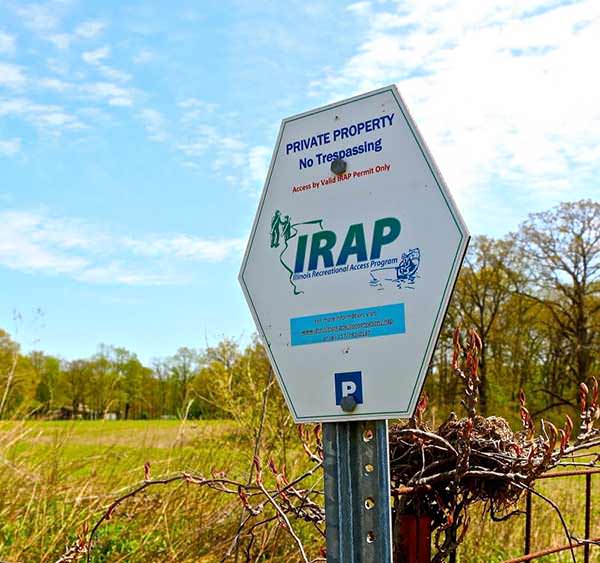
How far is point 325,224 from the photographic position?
1.65 meters

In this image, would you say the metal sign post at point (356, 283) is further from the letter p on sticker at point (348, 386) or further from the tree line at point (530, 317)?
the tree line at point (530, 317)

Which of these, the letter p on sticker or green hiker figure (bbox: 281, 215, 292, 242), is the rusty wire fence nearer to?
the letter p on sticker

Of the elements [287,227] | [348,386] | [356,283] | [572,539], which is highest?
[287,227]

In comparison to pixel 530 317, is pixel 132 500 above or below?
below

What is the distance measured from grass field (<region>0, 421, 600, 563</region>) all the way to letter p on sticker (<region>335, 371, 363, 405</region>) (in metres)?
2.21

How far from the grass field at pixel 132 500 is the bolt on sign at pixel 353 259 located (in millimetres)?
2149

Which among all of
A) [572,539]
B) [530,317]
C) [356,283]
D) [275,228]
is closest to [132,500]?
[572,539]

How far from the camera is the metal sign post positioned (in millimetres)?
1508

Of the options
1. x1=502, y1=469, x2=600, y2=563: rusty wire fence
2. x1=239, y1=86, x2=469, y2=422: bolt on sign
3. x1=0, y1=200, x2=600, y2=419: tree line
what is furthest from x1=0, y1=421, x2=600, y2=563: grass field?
x1=0, y1=200, x2=600, y2=419: tree line

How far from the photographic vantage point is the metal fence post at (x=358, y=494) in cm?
152

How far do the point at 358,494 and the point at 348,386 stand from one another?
0.73ft

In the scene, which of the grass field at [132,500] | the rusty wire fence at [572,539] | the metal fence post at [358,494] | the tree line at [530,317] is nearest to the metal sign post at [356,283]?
the metal fence post at [358,494]

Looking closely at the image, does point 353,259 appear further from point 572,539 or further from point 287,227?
point 572,539

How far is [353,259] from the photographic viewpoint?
62.7 inches
